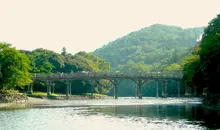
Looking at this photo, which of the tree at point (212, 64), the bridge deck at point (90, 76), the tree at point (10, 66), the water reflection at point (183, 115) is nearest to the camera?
the water reflection at point (183, 115)

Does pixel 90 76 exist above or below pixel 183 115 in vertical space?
above

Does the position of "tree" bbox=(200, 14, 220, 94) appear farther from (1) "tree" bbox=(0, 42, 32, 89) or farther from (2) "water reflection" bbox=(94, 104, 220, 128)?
(1) "tree" bbox=(0, 42, 32, 89)

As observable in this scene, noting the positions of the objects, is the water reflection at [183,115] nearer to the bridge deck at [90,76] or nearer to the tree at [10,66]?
the tree at [10,66]

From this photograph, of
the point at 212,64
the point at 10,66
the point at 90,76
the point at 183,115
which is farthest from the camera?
the point at 90,76

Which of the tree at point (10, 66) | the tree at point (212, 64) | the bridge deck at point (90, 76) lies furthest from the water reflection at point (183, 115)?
the bridge deck at point (90, 76)

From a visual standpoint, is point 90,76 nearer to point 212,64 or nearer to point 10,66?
point 10,66

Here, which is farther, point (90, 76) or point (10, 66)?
point (90, 76)

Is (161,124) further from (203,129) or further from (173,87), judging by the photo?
(173,87)

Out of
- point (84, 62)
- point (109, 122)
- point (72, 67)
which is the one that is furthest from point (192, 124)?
point (84, 62)

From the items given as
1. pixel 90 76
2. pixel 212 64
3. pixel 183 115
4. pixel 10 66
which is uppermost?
pixel 10 66

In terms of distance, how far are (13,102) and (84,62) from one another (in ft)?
256

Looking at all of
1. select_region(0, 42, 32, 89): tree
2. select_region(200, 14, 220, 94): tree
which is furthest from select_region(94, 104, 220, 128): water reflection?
select_region(0, 42, 32, 89): tree

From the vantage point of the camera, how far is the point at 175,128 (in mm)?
39406

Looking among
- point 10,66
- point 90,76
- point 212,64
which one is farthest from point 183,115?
point 90,76
